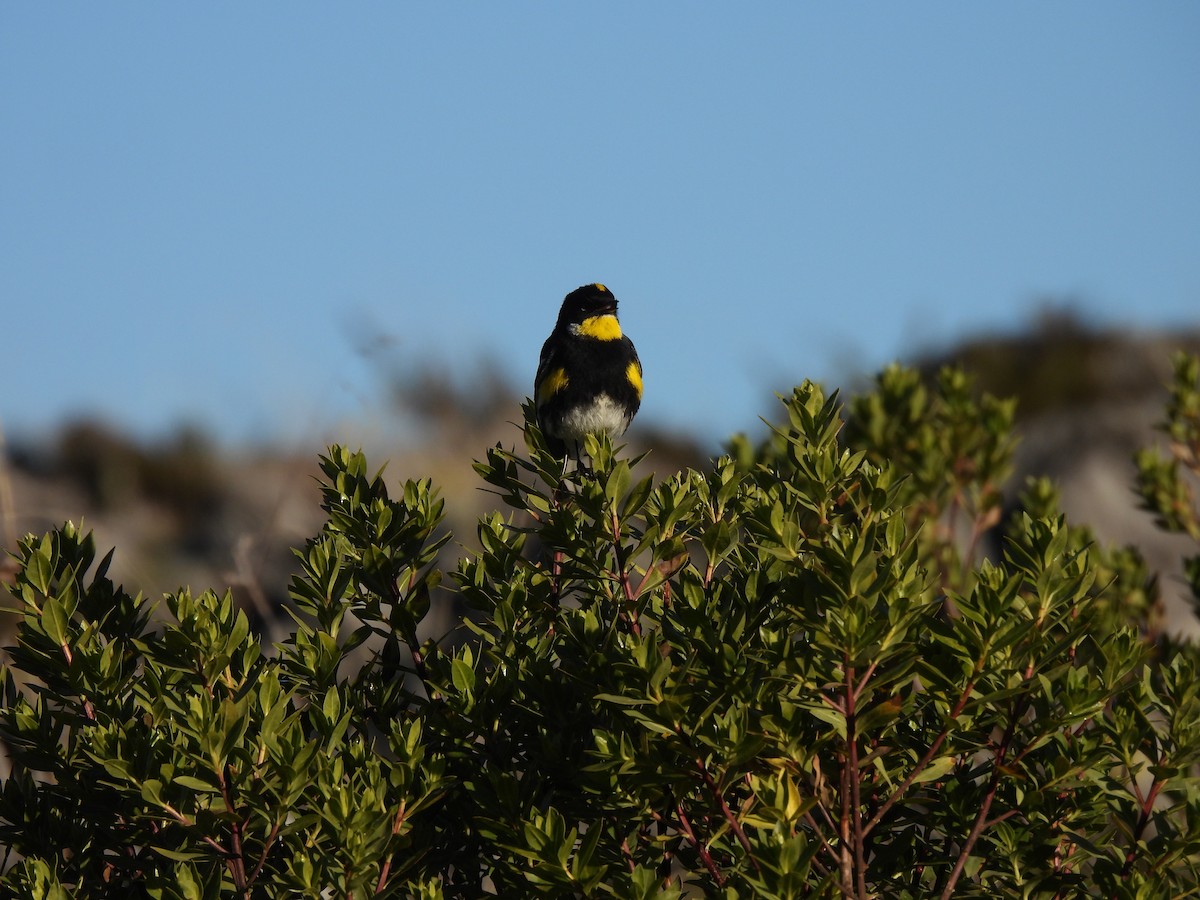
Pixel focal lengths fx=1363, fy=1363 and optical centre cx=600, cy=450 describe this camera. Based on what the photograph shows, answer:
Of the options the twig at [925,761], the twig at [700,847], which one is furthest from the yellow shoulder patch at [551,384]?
the twig at [925,761]

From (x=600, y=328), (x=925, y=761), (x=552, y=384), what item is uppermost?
(x=600, y=328)

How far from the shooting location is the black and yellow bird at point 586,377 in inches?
213

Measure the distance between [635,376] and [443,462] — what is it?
13.0 meters

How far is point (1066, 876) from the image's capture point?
2.97 metres

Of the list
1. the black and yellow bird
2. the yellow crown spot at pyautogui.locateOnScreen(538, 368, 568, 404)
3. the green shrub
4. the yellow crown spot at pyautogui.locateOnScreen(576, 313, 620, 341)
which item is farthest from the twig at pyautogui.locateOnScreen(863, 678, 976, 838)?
the yellow crown spot at pyautogui.locateOnScreen(576, 313, 620, 341)

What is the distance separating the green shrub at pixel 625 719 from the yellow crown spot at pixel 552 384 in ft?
6.34

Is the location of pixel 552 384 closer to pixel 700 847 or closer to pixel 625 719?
pixel 625 719

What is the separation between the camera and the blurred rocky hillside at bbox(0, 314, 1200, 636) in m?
14.7

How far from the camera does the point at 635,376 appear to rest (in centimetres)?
561

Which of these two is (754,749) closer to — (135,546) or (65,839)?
(65,839)

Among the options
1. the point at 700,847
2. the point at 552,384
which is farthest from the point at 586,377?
the point at 700,847

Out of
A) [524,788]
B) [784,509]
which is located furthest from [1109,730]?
[524,788]

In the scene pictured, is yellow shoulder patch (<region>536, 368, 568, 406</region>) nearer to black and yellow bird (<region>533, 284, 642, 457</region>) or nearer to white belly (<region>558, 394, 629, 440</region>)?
black and yellow bird (<region>533, 284, 642, 457</region>)

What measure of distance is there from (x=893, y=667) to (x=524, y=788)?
0.81m
